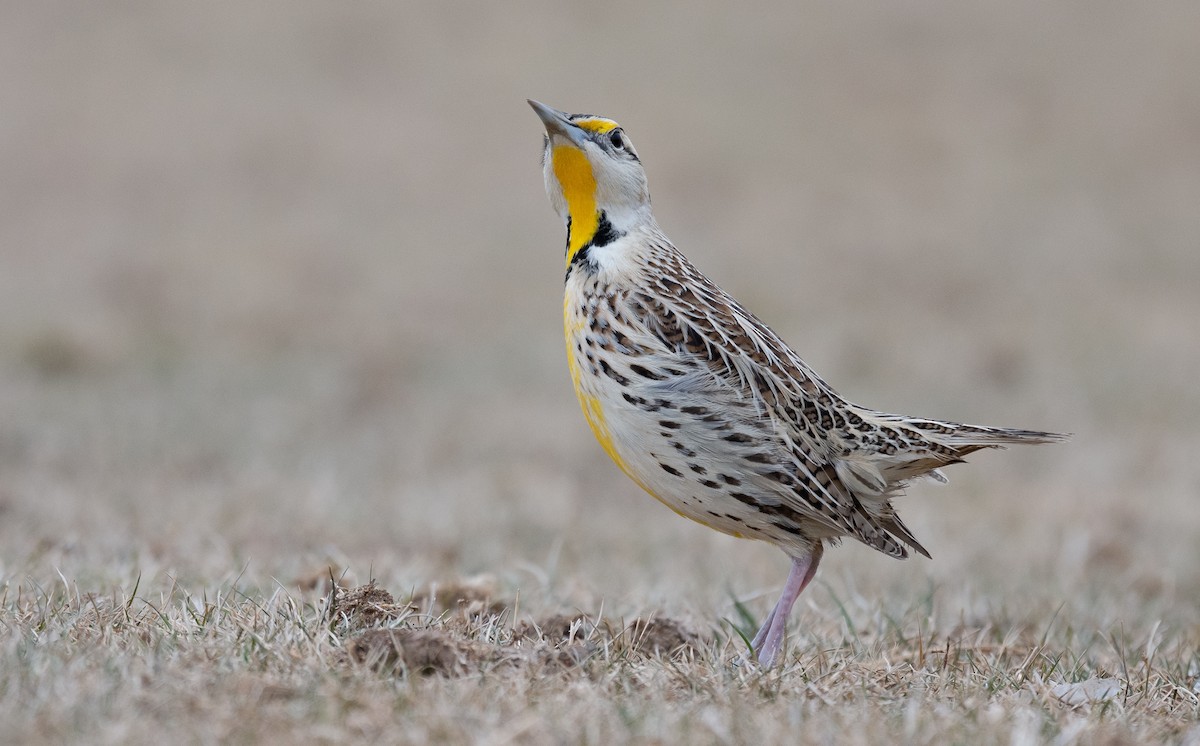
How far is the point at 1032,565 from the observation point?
281 inches

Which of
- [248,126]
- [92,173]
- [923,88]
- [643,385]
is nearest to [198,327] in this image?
[92,173]

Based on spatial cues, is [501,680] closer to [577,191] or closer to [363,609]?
[363,609]

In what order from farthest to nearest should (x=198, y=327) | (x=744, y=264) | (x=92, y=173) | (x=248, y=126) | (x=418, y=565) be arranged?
(x=248, y=126) < (x=92, y=173) < (x=744, y=264) < (x=198, y=327) < (x=418, y=565)

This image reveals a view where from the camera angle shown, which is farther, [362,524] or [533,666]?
[362,524]

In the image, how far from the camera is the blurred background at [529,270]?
288 inches

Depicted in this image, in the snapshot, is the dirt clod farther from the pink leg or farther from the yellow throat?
the yellow throat

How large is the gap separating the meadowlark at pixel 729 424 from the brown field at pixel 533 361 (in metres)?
0.40

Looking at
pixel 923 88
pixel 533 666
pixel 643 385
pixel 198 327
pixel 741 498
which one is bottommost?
pixel 198 327

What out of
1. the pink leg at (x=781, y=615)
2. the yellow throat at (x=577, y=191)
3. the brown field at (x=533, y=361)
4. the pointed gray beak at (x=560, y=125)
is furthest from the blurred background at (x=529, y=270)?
the pointed gray beak at (x=560, y=125)

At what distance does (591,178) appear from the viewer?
15.5ft

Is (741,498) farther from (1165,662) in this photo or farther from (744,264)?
(744,264)

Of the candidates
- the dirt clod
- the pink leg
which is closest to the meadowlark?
the pink leg

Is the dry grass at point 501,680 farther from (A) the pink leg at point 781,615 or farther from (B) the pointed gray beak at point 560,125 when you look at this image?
(B) the pointed gray beak at point 560,125

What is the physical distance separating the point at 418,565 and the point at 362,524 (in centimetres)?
145
